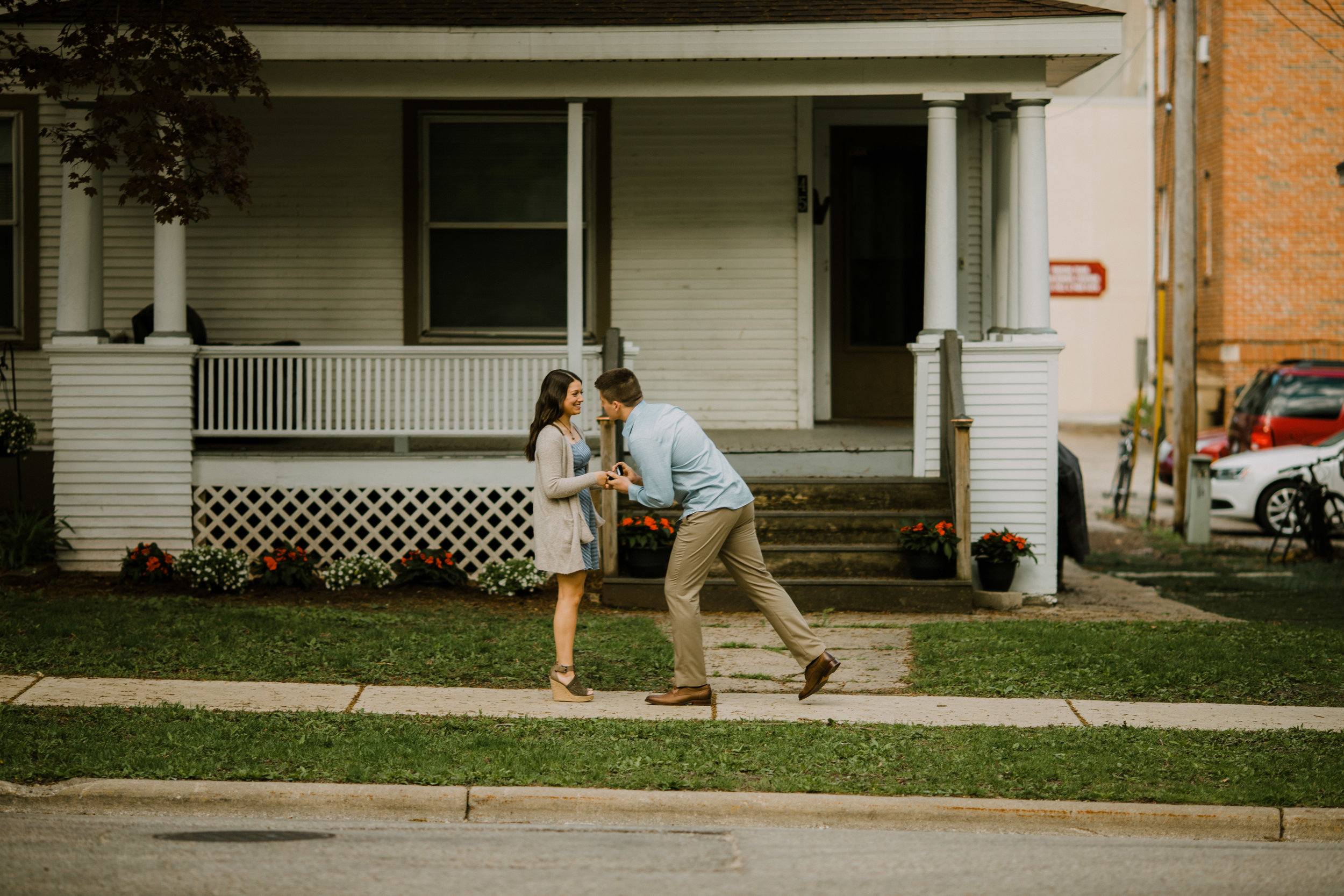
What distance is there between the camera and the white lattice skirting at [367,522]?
1098 centimetres

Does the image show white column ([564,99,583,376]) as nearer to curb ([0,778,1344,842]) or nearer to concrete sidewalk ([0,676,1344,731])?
concrete sidewalk ([0,676,1344,731])

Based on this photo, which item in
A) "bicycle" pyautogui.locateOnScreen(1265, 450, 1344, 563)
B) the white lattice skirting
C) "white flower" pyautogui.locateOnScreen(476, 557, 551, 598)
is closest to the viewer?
"white flower" pyautogui.locateOnScreen(476, 557, 551, 598)

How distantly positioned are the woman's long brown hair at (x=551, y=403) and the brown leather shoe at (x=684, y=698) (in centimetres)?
140

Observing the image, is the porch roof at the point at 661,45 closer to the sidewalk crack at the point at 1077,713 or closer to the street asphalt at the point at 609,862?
the sidewalk crack at the point at 1077,713

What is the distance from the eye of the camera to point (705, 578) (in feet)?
23.1

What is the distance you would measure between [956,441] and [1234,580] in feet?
13.4

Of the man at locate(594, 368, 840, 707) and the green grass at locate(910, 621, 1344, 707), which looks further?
the green grass at locate(910, 621, 1344, 707)

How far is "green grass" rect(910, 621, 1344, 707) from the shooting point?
24.7 feet

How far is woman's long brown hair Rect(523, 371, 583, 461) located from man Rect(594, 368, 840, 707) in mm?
196

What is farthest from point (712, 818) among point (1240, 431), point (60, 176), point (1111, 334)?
point (1111, 334)

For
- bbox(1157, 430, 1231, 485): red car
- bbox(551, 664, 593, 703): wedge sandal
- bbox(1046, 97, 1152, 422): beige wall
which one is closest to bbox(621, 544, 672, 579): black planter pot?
bbox(551, 664, 593, 703): wedge sandal

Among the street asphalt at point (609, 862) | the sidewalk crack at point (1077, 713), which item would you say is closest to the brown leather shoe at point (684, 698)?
the street asphalt at point (609, 862)

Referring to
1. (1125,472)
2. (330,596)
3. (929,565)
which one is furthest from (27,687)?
(1125,472)

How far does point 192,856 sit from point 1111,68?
43.6 meters
